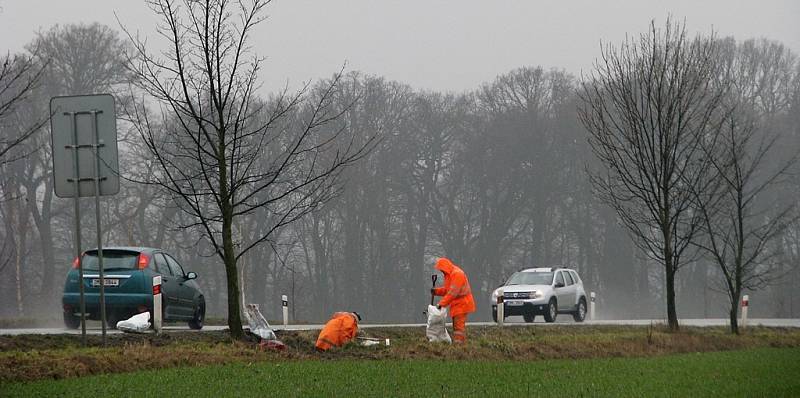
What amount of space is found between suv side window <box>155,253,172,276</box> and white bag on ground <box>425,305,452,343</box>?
5.36m

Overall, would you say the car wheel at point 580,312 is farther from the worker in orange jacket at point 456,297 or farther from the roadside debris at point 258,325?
the roadside debris at point 258,325

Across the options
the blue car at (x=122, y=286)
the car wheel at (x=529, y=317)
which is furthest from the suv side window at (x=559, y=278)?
the blue car at (x=122, y=286)

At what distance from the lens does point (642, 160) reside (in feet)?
83.9

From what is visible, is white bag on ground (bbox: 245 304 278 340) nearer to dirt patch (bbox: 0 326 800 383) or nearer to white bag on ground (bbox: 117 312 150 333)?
dirt patch (bbox: 0 326 800 383)

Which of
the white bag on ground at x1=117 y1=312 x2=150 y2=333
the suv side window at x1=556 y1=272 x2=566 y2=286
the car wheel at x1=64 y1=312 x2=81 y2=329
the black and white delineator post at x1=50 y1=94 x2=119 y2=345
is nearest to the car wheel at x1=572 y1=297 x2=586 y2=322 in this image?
the suv side window at x1=556 y1=272 x2=566 y2=286

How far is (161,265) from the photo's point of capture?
22.6 metres

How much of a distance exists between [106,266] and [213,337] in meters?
4.00

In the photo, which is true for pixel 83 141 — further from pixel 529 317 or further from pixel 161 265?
pixel 529 317

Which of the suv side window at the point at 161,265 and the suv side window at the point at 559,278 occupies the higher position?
the suv side window at the point at 161,265

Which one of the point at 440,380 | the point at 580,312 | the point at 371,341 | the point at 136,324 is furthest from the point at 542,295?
the point at 440,380

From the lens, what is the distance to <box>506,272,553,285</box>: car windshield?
1359 inches

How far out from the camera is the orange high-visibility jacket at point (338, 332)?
18781 mm

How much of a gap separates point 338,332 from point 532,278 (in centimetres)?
1660

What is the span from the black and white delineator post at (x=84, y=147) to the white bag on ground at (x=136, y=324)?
2338 millimetres
